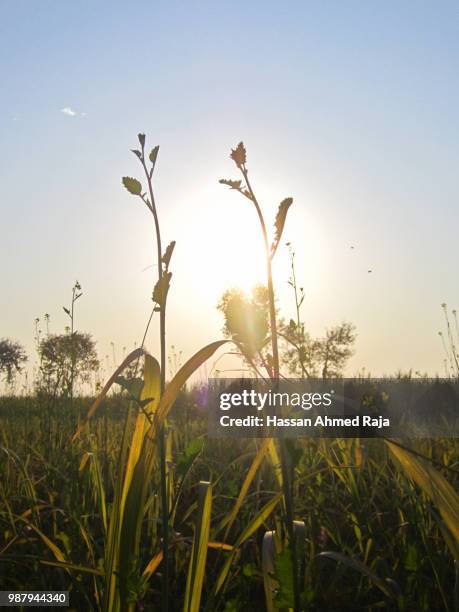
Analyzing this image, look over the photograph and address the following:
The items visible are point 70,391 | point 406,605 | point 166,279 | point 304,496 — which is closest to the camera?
point 166,279

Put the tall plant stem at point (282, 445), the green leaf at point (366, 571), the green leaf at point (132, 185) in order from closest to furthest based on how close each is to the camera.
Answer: the tall plant stem at point (282, 445)
the green leaf at point (132, 185)
the green leaf at point (366, 571)

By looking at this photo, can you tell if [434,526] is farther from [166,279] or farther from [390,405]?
[390,405]

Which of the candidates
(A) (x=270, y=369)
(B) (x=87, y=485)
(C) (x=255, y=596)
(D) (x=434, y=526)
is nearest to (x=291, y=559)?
(A) (x=270, y=369)

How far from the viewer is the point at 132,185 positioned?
1.11 metres

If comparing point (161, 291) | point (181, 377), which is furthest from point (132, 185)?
point (181, 377)

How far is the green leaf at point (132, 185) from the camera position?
3.65 feet

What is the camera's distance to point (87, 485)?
2.25 meters

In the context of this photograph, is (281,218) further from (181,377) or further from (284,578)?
(284,578)

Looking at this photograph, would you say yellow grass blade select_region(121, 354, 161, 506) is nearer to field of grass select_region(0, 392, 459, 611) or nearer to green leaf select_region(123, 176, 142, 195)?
field of grass select_region(0, 392, 459, 611)

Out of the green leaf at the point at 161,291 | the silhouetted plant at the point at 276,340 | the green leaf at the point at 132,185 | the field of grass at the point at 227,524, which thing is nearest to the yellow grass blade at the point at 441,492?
the field of grass at the point at 227,524

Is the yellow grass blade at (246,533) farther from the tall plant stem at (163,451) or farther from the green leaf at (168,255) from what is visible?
the green leaf at (168,255)

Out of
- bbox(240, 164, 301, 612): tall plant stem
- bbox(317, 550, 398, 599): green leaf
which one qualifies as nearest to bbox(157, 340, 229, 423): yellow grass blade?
bbox(240, 164, 301, 612): tall plant stem

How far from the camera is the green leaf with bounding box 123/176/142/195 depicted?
1.11 meters

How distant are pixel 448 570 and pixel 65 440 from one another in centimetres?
237
